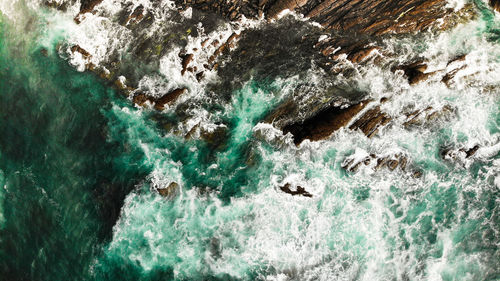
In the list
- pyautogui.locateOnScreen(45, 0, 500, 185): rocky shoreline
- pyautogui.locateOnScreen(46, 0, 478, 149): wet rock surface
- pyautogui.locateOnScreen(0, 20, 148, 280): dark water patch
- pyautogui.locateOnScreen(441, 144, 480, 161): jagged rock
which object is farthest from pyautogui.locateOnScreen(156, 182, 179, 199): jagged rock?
pyautogui.locateOnScreen(441, 144, 480, 161): jagged rock

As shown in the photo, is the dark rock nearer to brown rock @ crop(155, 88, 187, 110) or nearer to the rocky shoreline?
the rocky shoreline

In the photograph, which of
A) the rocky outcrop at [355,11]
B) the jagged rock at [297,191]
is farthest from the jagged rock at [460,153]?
the jagged rock at [297,191]

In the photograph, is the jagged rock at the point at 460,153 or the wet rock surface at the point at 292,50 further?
the wet rock surface at the point at 292,50

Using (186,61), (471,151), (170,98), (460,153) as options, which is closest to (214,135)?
(170,98)

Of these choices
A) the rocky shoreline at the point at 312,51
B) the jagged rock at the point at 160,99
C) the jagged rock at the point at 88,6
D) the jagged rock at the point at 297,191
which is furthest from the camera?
the jagged rock at the point at 88,6

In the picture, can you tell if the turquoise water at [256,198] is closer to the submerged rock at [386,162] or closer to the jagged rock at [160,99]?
the submerged rock at [386,162]

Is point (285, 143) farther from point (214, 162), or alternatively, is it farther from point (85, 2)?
point (85, 2)

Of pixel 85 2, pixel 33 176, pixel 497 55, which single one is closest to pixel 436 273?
pixel 497 55

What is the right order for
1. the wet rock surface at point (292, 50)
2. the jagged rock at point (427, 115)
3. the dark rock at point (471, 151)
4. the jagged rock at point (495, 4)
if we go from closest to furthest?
the dark rock at point (471, 151), the jagged rock at point (427, 115), the wet rock surface at point (292, 50), the jagged rock at point (495, 4)
